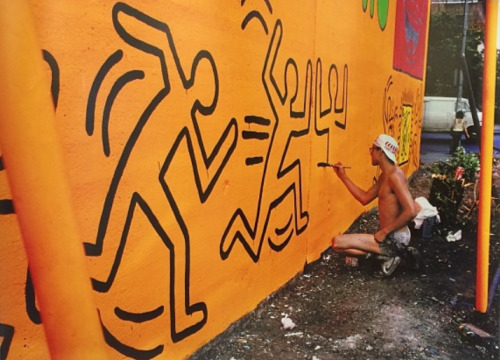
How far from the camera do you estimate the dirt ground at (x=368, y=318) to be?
2.85m

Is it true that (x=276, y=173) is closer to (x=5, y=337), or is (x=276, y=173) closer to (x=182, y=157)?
(x=182, y=157)

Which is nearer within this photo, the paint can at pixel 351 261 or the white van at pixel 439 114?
the paint can at pixel 351 261

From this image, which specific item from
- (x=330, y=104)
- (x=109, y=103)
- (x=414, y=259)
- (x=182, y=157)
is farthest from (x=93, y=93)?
(x=414, y=259)

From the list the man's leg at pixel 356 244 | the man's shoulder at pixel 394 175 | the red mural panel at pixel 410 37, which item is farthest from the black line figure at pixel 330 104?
the red mural panel at pixel 410 37

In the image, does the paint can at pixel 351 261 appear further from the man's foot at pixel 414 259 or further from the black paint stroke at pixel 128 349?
the black paint stroke at pixel 128 349

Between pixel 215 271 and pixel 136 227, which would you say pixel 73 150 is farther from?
pixel 215 271

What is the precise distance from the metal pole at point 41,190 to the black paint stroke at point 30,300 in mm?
693

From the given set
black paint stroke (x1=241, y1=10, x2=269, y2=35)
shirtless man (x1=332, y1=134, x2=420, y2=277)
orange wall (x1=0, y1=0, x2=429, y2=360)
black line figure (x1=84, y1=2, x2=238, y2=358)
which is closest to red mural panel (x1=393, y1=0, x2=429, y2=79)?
orange wall (x1=0, y1=0, x2=429, y2=360)

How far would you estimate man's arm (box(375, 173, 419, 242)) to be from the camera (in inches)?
158

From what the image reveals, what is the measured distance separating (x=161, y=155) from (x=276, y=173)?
1.35 m

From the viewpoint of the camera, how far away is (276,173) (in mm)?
3385

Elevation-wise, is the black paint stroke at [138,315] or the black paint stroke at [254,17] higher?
the black paint stroke at [254,17]

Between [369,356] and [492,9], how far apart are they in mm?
2415

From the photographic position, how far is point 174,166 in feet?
7.50
